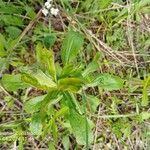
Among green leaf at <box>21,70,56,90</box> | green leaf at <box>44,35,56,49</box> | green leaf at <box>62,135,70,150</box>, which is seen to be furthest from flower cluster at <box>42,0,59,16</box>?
green leaf at <box>62,135,70,150</box>

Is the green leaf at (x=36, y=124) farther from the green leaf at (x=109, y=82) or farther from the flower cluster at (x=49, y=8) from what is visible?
the flower cluster at (x=49, y=8)

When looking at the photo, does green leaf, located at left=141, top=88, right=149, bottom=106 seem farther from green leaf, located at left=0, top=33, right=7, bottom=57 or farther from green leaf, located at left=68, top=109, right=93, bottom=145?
green leaf, located at left=0, top=33, right=7, bottom=57

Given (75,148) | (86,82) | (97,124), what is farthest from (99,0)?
(75,148)

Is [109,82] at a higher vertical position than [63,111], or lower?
higher

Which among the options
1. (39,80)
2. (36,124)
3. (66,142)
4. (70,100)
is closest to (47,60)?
(39,80)

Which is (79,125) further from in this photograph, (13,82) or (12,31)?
(12,31)

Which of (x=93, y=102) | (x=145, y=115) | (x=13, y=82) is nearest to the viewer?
(x=13, y=82)
